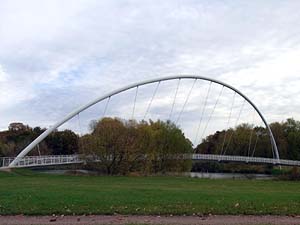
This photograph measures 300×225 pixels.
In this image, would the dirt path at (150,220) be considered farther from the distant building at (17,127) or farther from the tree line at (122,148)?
the distant building at (17,127)

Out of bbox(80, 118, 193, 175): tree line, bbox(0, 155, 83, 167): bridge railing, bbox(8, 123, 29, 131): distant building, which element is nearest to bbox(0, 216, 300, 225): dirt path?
bbox(80, 118, 193, 175): tree line

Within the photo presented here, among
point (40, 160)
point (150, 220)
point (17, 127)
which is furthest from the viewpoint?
point (17, 127)

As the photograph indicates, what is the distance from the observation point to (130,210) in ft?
44.8

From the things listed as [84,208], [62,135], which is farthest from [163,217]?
[62,135]

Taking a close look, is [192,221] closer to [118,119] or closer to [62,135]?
[118,119]

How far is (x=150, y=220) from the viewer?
39.4 ft

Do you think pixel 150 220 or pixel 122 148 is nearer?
pixel 150 220

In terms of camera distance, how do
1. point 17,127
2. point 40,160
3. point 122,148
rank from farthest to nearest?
point 17,127, point 40,160, point 122,148

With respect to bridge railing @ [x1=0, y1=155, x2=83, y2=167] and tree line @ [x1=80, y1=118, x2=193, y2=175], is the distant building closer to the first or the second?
bridge railing @ [x1=0, y1=155, x2=83, y2=167]

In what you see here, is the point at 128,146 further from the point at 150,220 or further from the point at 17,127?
the point at 17,127

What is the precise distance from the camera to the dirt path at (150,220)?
38.6 feet

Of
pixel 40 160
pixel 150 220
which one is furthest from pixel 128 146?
pixel 150 220

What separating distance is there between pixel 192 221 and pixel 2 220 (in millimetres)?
4899

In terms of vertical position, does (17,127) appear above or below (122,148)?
above
